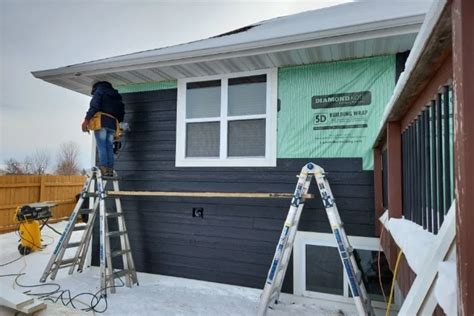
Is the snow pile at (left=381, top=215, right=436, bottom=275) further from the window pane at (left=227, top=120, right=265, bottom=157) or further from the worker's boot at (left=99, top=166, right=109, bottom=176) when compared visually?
the worker's boot at (left=99, top=166, right=109, bottom=176)

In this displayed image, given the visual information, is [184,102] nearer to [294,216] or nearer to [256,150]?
[256,150]

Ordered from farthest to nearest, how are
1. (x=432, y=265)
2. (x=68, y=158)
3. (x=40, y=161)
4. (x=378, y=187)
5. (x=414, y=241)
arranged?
(x=68, y=158), (x=40, y=161), (x=378, y=187), (x=414, y=241), (x=432, y=265)

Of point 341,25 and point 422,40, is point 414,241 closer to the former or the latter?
point 422,40

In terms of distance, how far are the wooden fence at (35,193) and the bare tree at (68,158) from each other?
11.5 metres

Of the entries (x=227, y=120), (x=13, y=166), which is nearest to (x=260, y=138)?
(x=227, y=120)

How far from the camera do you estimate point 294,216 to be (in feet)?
9.75

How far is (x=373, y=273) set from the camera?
3.22 m

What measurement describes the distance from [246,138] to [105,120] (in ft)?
5.88

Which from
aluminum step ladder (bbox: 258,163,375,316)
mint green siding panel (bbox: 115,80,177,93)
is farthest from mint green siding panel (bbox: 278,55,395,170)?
mint green siding panel (bbox: 115,80,177,93)

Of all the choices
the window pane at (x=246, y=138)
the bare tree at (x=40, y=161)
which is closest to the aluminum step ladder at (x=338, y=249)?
the window pane at (x=246, y=138)

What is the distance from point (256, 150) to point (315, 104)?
86 centimetres

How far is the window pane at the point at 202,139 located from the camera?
400cm

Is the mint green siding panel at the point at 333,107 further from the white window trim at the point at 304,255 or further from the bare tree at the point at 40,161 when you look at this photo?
the bare tree at the point at 40,161

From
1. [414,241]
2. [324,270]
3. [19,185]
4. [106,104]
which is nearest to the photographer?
[414,241]
